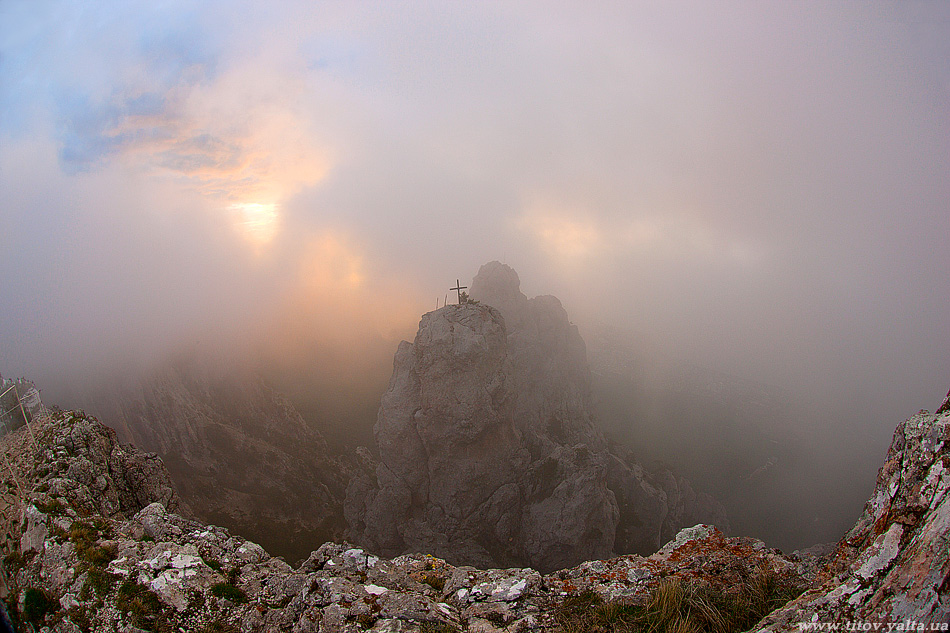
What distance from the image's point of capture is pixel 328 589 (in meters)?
7.59

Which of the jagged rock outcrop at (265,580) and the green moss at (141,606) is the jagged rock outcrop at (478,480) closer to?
the jagged rock outcrop at (265,580)

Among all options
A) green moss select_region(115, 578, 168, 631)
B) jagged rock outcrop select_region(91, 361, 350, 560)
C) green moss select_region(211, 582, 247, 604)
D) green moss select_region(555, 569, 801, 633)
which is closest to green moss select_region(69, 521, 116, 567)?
green moss select_region(115, 578, 168, 631)

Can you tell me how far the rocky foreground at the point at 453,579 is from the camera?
4625 mm

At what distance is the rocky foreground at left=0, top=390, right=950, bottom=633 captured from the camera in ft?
15.2

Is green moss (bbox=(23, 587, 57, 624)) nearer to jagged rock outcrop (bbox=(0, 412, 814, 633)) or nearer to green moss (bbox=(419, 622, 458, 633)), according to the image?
jagged rock outcrop (bbox=(0, 412, 814, 633))

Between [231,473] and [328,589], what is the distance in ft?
139

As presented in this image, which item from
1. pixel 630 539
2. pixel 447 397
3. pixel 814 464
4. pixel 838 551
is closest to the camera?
pixel 838 551

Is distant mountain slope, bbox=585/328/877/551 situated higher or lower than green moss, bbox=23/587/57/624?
lower

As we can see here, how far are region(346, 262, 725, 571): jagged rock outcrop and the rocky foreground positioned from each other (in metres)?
23.3

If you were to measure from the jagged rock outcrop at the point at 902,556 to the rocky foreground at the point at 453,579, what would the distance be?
0.06 feet

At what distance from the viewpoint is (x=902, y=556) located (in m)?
4.46

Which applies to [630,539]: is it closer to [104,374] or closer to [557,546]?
[557,546]

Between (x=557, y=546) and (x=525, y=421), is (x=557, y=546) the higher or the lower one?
the lower one

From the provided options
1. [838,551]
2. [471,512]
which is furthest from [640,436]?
[838,551]
